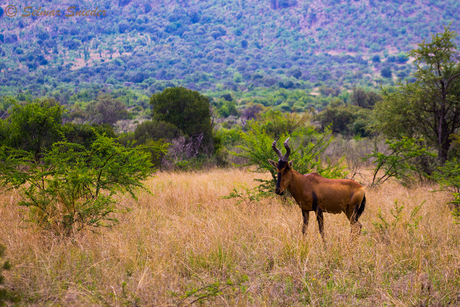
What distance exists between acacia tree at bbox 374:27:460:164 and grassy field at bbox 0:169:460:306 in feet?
18.3

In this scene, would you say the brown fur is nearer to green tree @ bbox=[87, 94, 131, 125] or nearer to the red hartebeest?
the red hartebeest

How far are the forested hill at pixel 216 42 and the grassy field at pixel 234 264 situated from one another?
315ft

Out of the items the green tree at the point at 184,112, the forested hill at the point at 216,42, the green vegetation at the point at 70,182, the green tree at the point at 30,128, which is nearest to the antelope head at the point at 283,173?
the green vegetation at the point at 70,182

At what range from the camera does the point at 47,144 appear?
34.8 feet

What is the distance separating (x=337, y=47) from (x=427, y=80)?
546 ft

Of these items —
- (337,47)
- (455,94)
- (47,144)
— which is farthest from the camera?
(337,47)

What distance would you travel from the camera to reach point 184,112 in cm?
1725

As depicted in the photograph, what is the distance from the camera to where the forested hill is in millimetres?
111812

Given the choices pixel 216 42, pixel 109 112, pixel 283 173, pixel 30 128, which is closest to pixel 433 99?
pixel 283 173

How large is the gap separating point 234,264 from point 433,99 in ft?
31.7

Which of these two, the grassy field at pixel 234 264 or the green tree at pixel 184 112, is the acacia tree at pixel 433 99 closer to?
the grassy field at pixel 234 264

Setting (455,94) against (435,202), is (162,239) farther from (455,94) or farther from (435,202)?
(455,94)

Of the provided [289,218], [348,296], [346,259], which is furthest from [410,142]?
[348,296]

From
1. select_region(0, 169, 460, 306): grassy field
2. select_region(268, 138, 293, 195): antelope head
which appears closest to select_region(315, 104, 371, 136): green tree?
select_region(0, 169, 460, 306): grassy field
